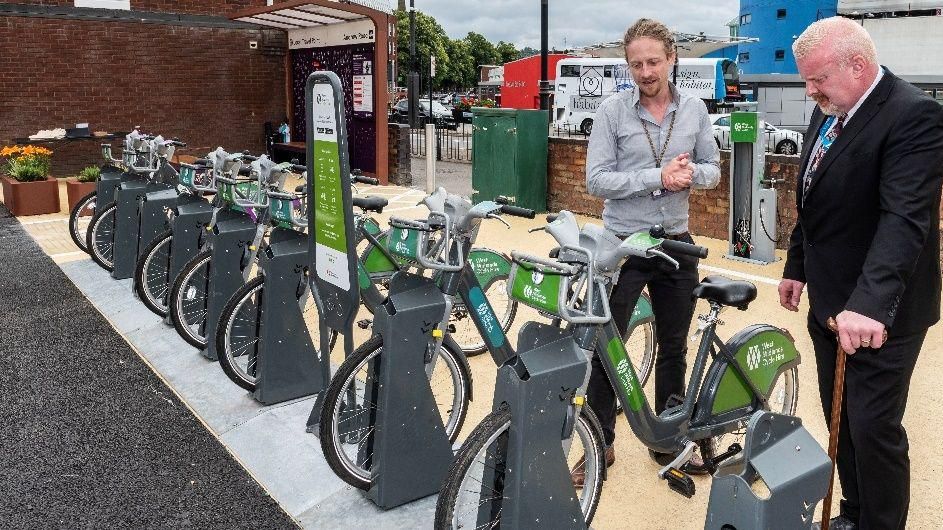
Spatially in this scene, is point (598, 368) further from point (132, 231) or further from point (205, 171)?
point (132, 231)

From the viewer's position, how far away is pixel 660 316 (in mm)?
3688

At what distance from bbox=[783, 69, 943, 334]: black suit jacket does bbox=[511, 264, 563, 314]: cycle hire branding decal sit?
33.4 inches

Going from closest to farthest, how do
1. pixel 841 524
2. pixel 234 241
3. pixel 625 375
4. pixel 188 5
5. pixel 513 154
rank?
1. pixel 841 524
2. pixel 625 375
3. pixel 234 241
4. pixel 513 154
5. pixel 188 5

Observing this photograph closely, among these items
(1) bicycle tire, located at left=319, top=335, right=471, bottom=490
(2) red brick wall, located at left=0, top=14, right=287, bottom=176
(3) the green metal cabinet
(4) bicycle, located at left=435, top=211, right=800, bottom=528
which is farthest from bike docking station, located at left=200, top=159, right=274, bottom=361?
(2) red brick wall, located at left=0, top=14, right=287, bottom=176

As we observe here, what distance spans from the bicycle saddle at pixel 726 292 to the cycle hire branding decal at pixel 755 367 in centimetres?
30

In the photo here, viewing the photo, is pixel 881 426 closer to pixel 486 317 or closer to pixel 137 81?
pixel 486 317

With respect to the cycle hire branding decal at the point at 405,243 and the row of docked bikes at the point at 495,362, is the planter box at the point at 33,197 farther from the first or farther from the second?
the cycle hire branding decal at the point at 405,243

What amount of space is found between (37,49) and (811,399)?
15.0 meters

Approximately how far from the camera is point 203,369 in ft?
16.9

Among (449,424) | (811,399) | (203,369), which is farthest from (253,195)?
(811,399)

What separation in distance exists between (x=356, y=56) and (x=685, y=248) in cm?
1186

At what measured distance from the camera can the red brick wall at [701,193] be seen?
8.17m

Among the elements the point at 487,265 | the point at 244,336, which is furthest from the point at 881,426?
the point at 244,336

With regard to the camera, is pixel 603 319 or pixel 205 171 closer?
pixel 603 319
